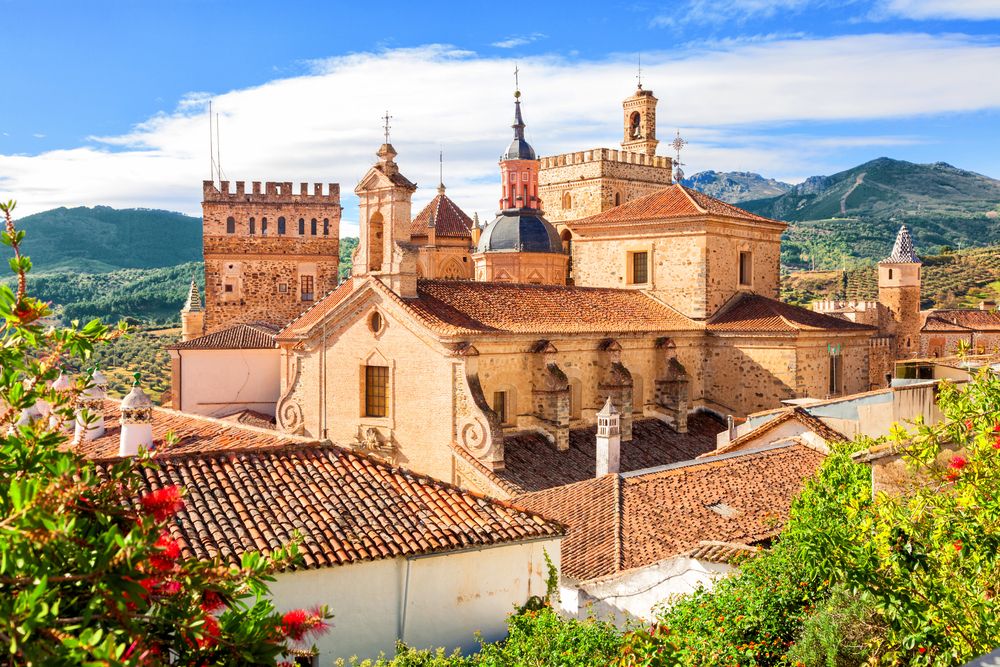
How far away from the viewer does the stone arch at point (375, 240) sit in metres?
23.8

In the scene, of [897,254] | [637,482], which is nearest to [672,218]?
[637,482]

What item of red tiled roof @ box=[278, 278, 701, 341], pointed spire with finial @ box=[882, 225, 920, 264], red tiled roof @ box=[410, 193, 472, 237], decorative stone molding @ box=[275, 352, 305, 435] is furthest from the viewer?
pointed spire with finial @ box=[882, 225, 920, 264]

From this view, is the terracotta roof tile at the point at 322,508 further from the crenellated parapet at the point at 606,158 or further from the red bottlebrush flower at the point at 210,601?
the crenellated parapet at the point at 606,158

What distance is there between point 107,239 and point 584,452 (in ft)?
250

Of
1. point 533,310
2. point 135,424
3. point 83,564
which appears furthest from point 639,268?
point 83,564

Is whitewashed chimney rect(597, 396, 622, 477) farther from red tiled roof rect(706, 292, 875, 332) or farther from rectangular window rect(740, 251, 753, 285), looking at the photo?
rectangular window rect(740, 251, 753, 285)

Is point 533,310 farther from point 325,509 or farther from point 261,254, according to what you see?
point 261,254

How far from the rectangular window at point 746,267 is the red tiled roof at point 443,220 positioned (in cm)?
1291

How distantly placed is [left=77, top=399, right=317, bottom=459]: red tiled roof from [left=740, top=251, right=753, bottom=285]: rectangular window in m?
17.7

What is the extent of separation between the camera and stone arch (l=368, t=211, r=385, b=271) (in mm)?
23797

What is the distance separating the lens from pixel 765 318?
2855 centimetres

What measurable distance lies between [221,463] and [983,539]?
8.76 meters

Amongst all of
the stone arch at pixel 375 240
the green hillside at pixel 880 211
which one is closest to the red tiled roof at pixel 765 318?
the stone arch at pixel 375 240

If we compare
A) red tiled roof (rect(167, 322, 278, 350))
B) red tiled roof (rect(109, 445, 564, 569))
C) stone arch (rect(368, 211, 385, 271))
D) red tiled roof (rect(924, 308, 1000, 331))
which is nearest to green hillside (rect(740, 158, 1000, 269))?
red tiled roof (rect(924, 308, 1000, 331))
